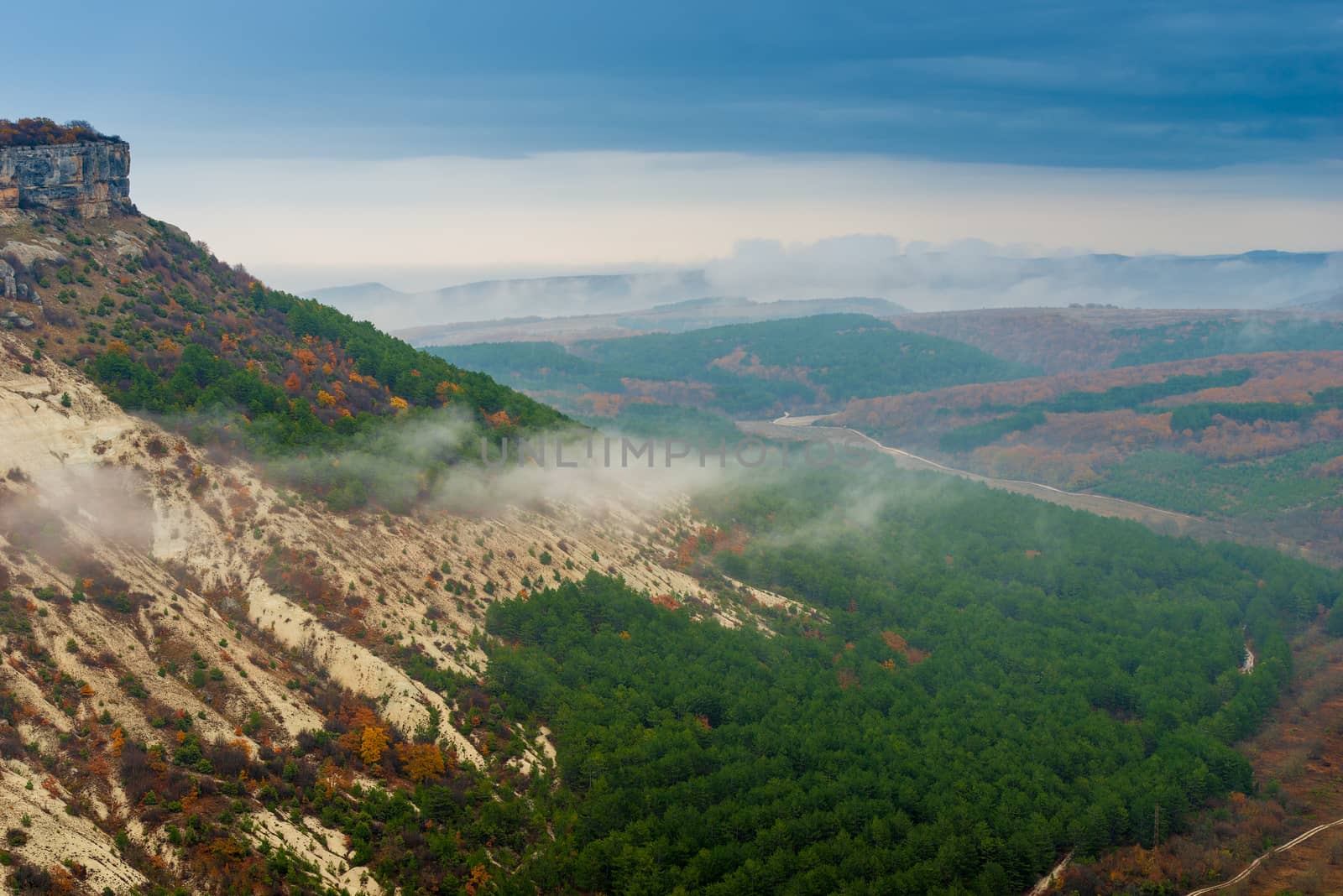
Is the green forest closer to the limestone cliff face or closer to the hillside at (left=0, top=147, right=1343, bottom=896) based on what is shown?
the hillside at (left=0, top=147, right=1343, bottom=896)

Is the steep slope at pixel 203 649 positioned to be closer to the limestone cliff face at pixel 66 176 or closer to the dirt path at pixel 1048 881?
the limestone cliff face at pixel 66 176

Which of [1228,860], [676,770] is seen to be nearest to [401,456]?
[676,770]

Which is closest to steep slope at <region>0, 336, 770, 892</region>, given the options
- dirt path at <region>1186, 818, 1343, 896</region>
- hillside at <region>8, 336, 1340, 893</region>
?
hillside at <region>8, 336, 1340, 893</region>

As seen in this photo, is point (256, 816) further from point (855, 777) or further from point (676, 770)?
point (855, 777)

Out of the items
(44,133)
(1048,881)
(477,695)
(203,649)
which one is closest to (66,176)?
(44,133)

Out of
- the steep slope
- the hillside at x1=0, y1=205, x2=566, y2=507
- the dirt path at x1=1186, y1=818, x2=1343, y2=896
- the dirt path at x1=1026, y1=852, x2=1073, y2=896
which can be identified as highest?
the hillside at x1=0, y1=205, x2=566, y2=507

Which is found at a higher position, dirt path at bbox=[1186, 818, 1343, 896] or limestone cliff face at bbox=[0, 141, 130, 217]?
limestone cliff face at bbox=[0, 141, 130, 217]

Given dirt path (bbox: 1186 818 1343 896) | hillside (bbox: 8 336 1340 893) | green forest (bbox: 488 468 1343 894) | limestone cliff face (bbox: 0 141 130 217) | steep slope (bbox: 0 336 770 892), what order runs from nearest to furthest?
steep slope (bbox: 0 336 770 892), hillside (bbox: 8 336 1340 893), green forest (bbox: 488 468 1343 894), dirt path (bbox: 1186 818 1343 896), limestone cliff face (bbox: 0 141 130 217)
